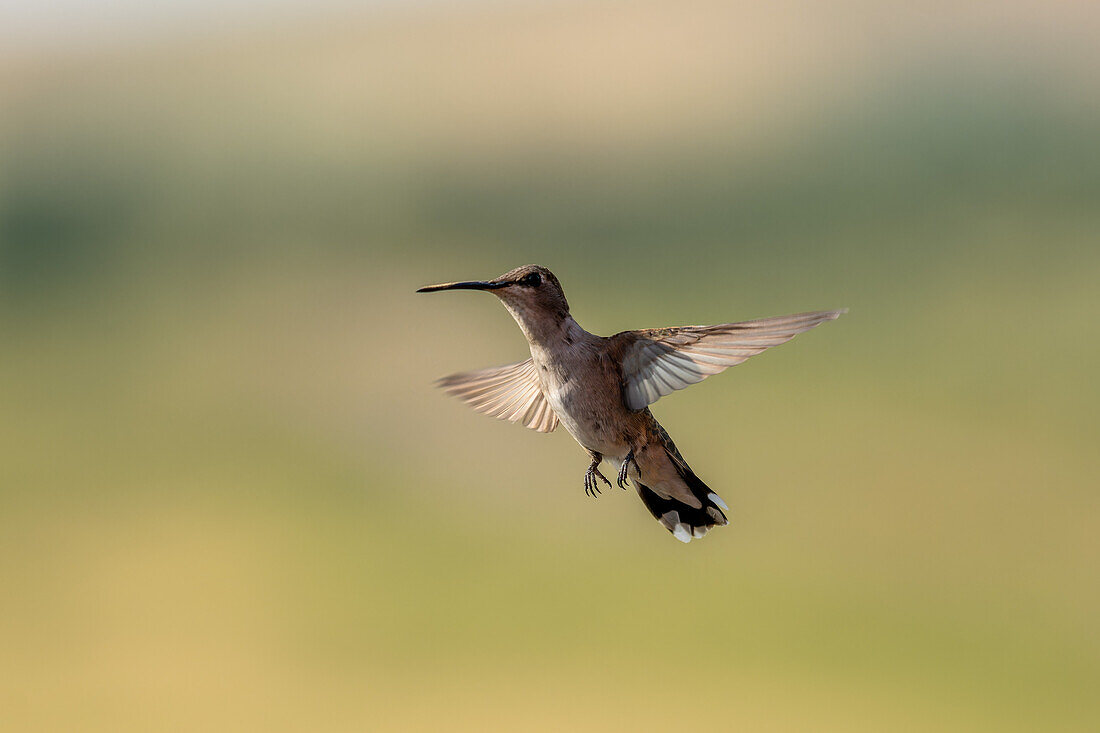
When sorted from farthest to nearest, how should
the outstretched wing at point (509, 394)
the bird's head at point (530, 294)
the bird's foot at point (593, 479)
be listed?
1. the outstretched wing at point (509, 394)
2. the bird's foot at point (593, 479)
3. the bird's head at point (530, 294)

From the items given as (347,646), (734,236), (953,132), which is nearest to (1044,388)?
(953,132)

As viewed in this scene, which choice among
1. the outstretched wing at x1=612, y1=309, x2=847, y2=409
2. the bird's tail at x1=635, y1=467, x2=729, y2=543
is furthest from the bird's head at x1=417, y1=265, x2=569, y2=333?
the bird's tail at x1=635, y1=467, x2=729, y2=543

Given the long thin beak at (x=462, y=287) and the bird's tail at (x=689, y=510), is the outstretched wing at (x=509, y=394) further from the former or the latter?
the long thin beak at (x=462, y=287)

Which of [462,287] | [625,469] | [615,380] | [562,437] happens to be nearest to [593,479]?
[625,469]

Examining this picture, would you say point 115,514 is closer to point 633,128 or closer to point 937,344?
point 633,128

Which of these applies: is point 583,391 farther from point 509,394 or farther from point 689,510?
point 689,510

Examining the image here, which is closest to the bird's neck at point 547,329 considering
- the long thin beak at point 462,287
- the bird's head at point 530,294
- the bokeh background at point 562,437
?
the bird's head at point 530,294

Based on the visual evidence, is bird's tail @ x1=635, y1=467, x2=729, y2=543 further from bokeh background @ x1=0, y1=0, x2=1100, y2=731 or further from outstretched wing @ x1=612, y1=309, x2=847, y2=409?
bokeh background @ x1=0, y1=0, x2=1100, y2=731
